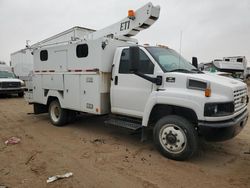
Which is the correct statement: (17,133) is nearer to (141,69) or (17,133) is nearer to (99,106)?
(99,106)

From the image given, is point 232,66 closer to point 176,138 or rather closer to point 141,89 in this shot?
point 141,89

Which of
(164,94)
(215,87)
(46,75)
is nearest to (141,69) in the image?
(164,94)

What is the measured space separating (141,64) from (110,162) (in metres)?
2.13

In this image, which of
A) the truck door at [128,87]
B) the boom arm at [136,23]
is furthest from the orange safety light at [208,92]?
the boom arm at [136,23]

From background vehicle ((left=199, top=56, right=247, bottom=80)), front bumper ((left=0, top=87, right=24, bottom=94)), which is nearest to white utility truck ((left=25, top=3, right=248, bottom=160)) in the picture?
front bumper ((left=0, top=87, right=24, bottom=94))

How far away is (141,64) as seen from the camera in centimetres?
477

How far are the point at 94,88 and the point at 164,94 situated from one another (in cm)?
198

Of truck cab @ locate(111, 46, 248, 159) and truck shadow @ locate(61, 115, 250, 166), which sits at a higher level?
truck cab @ locate(111, 46, 248, 159)

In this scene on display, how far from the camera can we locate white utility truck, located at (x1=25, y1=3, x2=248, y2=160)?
12.5 feet

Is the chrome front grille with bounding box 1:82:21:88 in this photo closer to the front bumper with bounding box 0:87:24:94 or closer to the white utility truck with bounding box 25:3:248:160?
the front bumper with bounding box 0:87:24:94

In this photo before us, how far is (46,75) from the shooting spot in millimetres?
6863

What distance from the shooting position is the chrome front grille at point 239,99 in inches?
155

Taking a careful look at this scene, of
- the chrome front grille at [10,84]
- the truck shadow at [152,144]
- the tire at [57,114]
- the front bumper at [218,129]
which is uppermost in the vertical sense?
the chrome front grille at [10,84]

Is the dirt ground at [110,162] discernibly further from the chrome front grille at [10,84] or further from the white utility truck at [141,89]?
the chrome front grille at [10,84]
